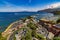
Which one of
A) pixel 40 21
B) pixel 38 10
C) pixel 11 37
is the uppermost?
pixel 38 10

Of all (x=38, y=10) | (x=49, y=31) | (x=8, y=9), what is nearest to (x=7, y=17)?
(x=8, y=9)

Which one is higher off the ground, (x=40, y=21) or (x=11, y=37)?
(x=40, y=21)

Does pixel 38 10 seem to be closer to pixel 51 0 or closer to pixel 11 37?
pixel 51 0

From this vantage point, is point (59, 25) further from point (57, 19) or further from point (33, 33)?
point (33, 33)

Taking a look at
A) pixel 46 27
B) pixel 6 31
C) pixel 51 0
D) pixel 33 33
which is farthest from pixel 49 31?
pixel 6 31

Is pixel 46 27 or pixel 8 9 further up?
pixel 8 9

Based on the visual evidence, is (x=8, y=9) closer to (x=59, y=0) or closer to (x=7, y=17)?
(x=7, y=17)

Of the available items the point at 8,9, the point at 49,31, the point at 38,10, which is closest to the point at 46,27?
the point at 49,31
